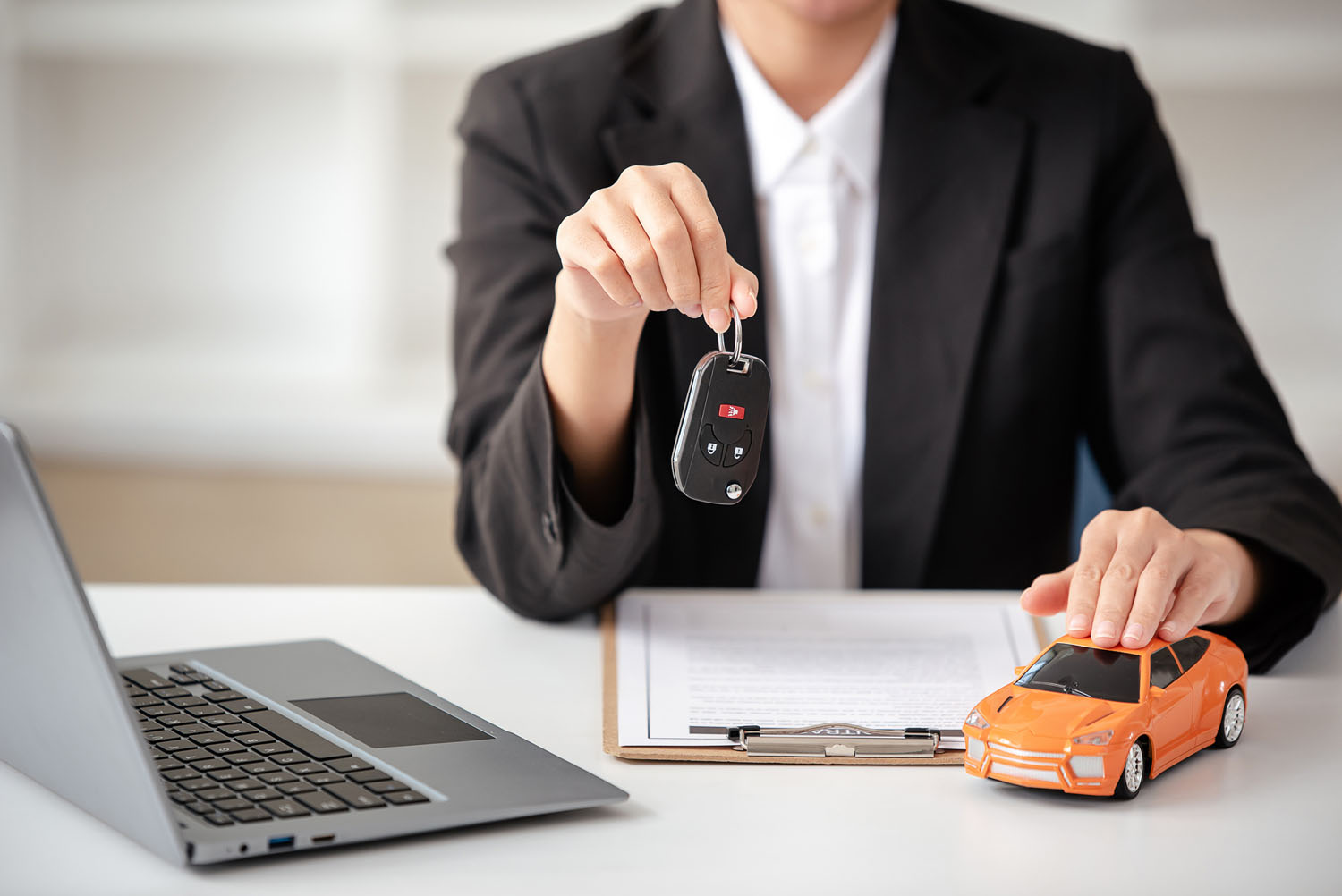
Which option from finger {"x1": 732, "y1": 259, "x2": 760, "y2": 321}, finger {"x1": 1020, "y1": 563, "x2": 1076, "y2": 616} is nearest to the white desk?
finger {"x1": 1020, "y1": 563, "x2": 1076, "y2": 616}

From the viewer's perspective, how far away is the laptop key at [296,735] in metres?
0.64

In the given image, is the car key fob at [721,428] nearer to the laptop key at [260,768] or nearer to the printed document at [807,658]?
the printed document at [807,658]

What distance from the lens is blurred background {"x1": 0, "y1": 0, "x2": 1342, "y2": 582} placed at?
237 cm

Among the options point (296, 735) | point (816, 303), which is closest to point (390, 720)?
point (296, 735)

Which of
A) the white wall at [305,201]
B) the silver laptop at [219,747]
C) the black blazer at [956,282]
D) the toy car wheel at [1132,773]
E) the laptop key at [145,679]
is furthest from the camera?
the white wall at [305,201]

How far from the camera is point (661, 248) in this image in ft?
2.30

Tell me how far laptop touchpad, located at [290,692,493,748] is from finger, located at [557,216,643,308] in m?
0.25

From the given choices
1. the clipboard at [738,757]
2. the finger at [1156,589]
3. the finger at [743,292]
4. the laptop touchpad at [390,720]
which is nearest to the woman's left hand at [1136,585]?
the finger at [1156,589]

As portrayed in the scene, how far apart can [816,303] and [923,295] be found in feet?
0.33

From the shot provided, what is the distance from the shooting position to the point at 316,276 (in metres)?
2.49

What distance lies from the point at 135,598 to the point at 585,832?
1.77 feet

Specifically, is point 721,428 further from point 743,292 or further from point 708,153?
point 708,153

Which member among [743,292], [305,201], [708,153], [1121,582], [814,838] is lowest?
[814,838]

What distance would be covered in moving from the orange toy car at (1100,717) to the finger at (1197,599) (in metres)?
0.01
